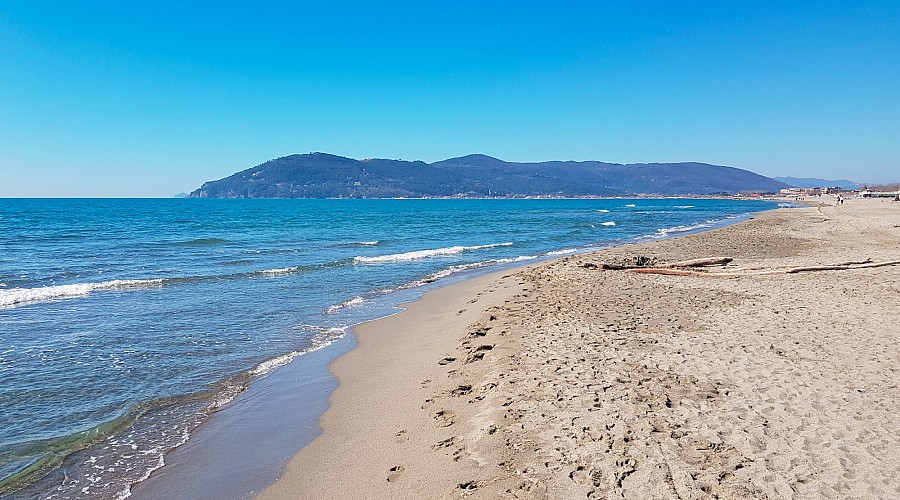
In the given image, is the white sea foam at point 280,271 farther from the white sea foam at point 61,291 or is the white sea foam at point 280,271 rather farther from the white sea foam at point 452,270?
the white sea foam at point 452,270

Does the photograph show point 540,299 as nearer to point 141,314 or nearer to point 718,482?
point 718,482

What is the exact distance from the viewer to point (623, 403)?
19.2ft

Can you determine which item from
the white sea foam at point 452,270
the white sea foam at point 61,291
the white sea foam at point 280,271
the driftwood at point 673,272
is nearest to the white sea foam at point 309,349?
the white sea foam at point 452,270

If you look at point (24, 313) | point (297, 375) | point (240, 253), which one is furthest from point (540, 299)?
point (240, 253)

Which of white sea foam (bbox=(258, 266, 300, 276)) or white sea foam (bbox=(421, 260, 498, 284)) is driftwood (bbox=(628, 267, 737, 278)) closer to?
white sea foam (bbox=(421, 260, 498, 284))

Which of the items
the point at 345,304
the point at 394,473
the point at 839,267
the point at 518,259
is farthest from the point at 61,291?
the point at 839,267

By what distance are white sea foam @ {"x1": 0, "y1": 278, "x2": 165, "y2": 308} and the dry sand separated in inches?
376

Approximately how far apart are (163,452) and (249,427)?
948 mm

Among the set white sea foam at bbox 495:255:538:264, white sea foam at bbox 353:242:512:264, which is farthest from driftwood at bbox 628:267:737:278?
white sea foam at bbox 353:242:512:264

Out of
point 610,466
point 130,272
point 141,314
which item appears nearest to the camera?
point 610,466

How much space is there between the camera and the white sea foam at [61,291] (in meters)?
14.2

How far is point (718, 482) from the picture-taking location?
13.8 ft

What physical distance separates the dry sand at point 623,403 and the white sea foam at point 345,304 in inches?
76.3

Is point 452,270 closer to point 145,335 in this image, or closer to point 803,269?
point 803,269
